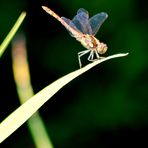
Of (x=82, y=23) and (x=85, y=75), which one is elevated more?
(x=85, y=75)

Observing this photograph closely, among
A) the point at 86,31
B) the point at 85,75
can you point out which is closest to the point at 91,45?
the point at 86,31

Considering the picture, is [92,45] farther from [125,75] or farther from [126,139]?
[126,139]

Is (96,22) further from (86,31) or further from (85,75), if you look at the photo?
(85,75)

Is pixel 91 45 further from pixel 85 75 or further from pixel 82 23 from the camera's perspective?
pixel 85 75

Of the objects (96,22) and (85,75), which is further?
(85,75)

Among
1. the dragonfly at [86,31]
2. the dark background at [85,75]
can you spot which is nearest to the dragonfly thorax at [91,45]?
the dragonfly at [86,31]

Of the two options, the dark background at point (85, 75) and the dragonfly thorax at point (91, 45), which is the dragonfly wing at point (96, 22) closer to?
the dragonfly thorax at point (91, 45)

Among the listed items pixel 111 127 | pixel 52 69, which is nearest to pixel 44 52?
pixel 52 69

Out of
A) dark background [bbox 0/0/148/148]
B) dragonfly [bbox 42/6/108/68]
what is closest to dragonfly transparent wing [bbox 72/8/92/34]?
dragonfly [bbox 42/6/108/68]

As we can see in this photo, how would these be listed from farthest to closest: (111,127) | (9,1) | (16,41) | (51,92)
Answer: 1. (111,127)
2. (9,1)
3. (16,41)
4. (51,92)

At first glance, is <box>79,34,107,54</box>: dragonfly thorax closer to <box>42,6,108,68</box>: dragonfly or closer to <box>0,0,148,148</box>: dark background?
<box>42,6,108,68</box>: dragonfly
